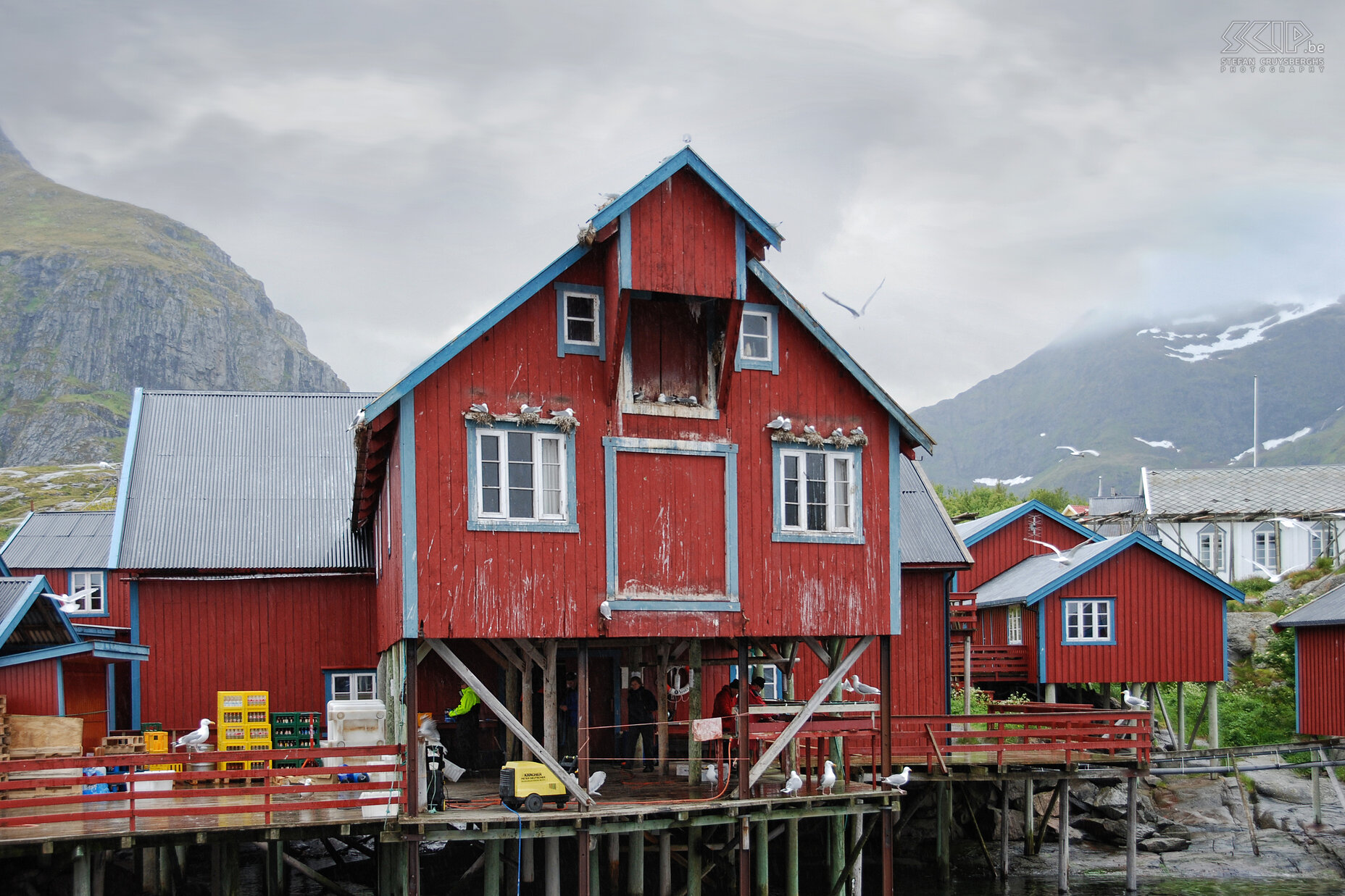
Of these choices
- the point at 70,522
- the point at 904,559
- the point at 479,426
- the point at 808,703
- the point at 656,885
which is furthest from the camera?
the point at 70,522

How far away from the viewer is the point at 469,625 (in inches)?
704

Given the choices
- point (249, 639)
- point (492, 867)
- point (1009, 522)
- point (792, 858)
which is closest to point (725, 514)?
point (792, 858)

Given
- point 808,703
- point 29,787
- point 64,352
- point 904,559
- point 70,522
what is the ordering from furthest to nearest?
point 64,352, point 70,522, point 904,559, point 808,703, point 29,787

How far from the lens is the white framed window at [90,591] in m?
30.2

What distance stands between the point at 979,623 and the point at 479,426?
2123 cm

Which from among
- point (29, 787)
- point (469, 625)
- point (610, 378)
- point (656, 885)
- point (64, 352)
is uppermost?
point (64, 352)

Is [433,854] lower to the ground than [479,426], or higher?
lower

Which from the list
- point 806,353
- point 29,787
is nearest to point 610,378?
point 806,353

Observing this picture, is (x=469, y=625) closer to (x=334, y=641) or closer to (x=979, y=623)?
(x=334, y=641)

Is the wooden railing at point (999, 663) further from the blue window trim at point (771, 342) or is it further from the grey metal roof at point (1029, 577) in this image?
the blue window trim at point (771, 342)

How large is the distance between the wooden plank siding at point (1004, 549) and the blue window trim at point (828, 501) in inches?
742

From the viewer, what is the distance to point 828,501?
2039cm

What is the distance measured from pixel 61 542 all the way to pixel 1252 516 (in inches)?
1667

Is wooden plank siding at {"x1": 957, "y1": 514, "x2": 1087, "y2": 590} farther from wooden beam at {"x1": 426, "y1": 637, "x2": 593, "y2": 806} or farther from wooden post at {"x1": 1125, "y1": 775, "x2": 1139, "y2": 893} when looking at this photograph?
wooden beam at {"x1": 426, "y1": 637, "x2": 593, "y2": 806}
